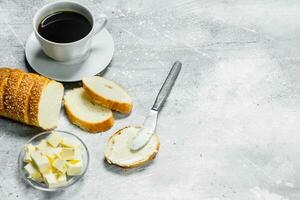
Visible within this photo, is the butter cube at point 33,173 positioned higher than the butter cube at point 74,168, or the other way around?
the butter cube at point 74,168

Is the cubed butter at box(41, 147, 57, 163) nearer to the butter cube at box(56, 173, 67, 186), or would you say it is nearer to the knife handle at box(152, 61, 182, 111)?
the butter cube at box(56, 173, 67, 186)

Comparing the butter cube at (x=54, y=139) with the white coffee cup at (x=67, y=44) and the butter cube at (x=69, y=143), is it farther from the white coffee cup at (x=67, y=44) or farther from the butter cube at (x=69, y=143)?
the white coffee cup at (x=67, y=44)

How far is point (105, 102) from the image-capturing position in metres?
1.25

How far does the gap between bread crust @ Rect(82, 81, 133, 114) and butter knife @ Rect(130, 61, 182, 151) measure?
6 cm

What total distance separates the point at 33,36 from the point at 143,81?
0.99 feet

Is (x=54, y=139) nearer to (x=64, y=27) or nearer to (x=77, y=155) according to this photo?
(x=77, y=155)

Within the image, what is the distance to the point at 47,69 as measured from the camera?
1.30m

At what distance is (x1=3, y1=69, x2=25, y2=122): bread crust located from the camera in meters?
1.20

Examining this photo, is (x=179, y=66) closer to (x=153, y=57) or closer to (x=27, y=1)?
(x=153, y=57)

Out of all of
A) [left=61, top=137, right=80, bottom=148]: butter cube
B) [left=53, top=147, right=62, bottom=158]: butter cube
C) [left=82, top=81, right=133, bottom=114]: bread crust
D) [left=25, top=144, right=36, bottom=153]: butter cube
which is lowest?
[left=25, top=144, right=36, bottom=153]: butter cube

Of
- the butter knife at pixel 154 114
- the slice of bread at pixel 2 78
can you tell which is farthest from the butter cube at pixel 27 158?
the butter knife at pixel 154 114

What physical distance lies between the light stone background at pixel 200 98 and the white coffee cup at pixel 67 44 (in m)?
0.08

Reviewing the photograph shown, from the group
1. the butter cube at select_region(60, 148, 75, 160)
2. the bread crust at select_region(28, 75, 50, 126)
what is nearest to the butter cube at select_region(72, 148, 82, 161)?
the butter cube at select_region(60, 148, 75, 160)

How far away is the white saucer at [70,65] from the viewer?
130 centimetres
